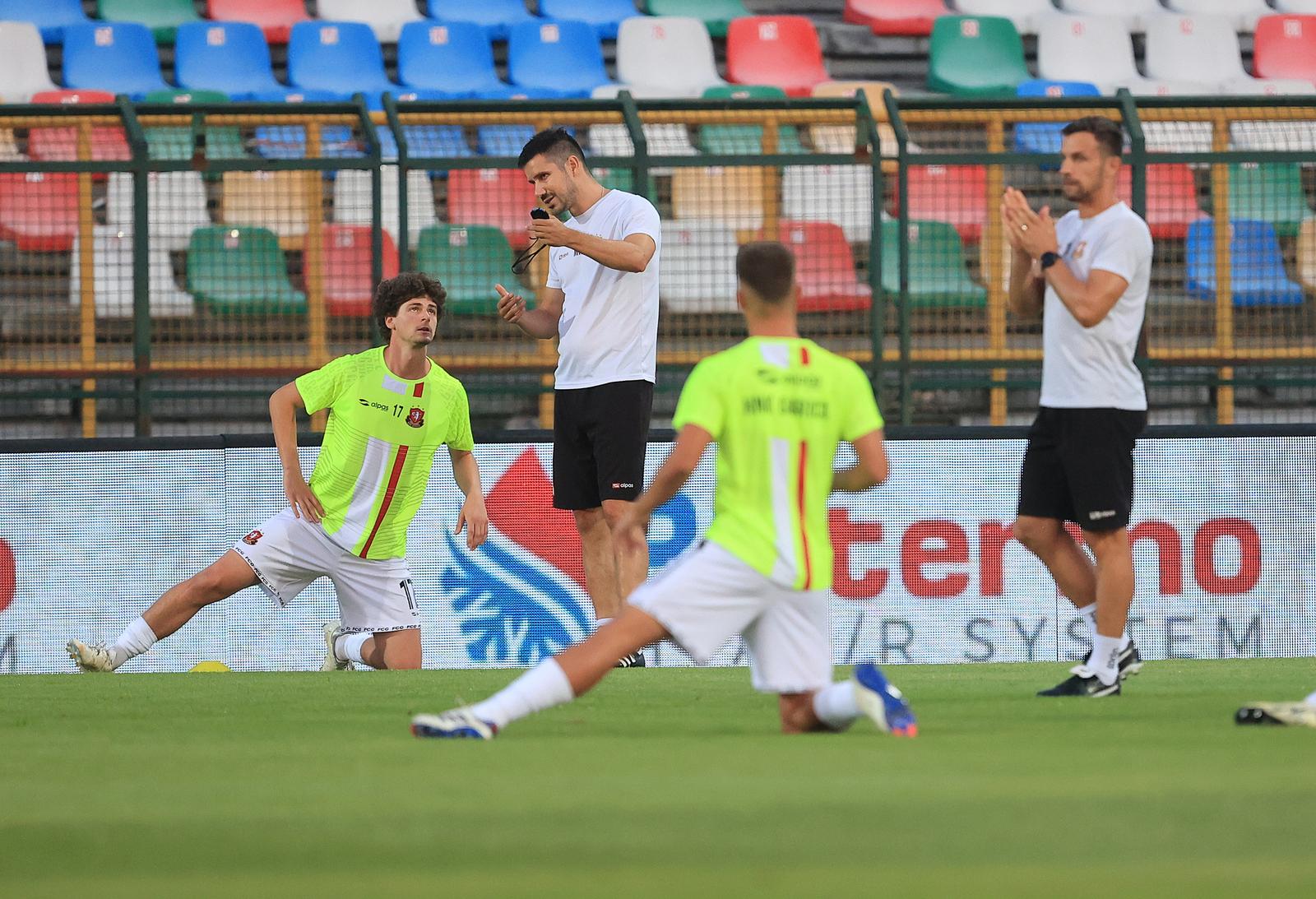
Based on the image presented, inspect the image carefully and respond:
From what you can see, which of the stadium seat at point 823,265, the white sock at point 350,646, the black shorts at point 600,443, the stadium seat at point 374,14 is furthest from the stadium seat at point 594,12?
the black shorts at point 600,443

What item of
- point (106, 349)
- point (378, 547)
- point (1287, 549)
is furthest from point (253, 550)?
point (1287, 549)

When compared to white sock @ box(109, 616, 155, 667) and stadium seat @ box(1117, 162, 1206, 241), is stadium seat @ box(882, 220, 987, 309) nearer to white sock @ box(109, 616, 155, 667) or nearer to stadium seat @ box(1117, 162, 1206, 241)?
stadium seat @ box(1117, 162, 1206, 241)

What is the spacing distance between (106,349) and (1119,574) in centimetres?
634

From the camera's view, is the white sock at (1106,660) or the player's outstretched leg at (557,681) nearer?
the player's outstretched leg at (557,681)

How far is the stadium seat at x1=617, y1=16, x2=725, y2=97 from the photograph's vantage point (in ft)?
49.7

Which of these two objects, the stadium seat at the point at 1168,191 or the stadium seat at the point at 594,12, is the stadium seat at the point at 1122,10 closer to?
the stadium seat at the point at 594,12

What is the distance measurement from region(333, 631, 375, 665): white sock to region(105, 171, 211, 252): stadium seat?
2.93m

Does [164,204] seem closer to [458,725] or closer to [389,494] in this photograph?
[389,494]

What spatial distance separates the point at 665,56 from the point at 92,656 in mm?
8320

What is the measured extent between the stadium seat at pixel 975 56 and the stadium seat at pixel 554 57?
9.09 feet

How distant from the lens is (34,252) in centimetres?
1070

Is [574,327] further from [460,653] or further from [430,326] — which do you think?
[460,653]

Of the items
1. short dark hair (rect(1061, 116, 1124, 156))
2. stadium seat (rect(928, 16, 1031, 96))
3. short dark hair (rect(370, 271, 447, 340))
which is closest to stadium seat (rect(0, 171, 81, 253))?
short dark hair (rect(370, 271, 447, 340))

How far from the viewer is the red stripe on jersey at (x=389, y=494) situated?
869cm
